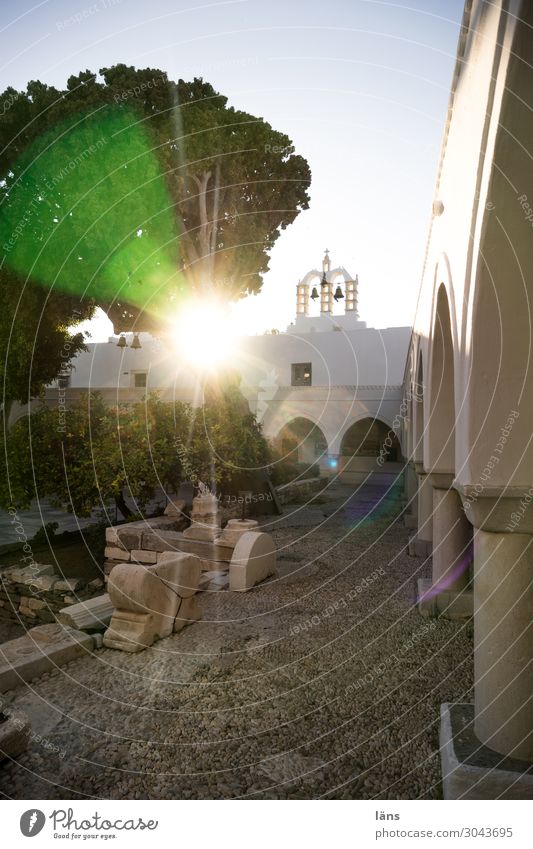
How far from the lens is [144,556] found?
9023mm

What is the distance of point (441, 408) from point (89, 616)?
4970 millimetres

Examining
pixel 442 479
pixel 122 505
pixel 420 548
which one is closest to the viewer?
pixel 442 479

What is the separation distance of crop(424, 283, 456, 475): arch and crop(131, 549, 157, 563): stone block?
4822 mm

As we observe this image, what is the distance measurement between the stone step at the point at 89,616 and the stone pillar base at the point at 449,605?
3923 millimetres

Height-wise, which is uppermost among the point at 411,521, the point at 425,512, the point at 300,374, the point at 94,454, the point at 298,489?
the point at 300,374

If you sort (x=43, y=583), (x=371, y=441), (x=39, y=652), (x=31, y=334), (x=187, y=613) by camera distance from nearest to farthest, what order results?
(x=39, y=652), (x=187, y=613), (x=43, y=583), (x=31, y=334), (x=371, y=441)

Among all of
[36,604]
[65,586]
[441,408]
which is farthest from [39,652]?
[441,408]

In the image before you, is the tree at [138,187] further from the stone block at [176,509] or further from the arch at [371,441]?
the arch at [371,441]

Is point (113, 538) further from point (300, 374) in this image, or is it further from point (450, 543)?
point (300, 374)

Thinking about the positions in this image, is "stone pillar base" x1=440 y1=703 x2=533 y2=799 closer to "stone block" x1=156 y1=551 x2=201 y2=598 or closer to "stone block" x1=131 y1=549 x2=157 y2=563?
"stone block" x1=156 y1=551 x2=201 y2=598

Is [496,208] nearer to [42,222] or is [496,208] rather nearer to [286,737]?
[286,737]

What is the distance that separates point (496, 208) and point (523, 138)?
333 mm

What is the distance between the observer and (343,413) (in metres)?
25.2

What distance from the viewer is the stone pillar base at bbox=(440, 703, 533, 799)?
295cm
